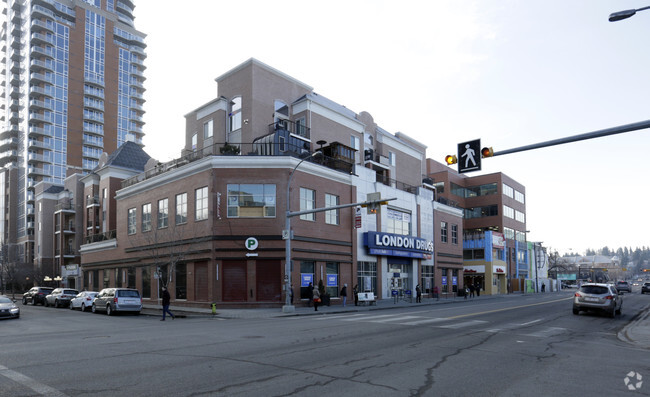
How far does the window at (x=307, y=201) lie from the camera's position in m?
33.0

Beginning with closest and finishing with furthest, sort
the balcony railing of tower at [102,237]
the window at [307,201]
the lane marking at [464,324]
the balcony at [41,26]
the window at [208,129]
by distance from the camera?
the lane marking at [464,324], the window at [307,201], the window at [208,129], the balcony railing of tower at [102,237], the balcony at [41,26]

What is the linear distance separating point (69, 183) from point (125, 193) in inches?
1229

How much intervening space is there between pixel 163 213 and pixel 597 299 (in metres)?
29.7

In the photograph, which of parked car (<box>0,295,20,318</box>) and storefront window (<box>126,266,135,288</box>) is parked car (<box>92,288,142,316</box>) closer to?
parked car (<box>0,295,20,318</box>)

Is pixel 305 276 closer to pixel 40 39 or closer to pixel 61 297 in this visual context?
pixel 61 297

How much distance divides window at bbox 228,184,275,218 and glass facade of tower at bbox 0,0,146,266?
193ft

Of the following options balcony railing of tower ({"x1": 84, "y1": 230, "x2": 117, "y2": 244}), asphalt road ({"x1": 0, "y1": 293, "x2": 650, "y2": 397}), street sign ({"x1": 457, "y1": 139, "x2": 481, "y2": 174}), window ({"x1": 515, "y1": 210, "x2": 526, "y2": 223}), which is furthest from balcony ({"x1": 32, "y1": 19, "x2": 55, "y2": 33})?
street sign ({"x1": 457, "y1": 139, "x2": 481, "y2": 174})

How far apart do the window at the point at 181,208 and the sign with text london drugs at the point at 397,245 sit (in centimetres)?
1409

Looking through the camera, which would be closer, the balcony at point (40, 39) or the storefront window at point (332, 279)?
the storefront window at point (332, 279)

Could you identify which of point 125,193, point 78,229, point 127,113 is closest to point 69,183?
point 78,229

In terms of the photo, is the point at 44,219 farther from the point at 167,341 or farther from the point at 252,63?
the point at 167,341

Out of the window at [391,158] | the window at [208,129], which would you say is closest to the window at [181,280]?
the window at [208,129]

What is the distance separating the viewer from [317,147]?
40719 millimetres

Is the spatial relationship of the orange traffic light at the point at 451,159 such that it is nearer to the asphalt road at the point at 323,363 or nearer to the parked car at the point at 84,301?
the asphalt road at the point at 323,363
